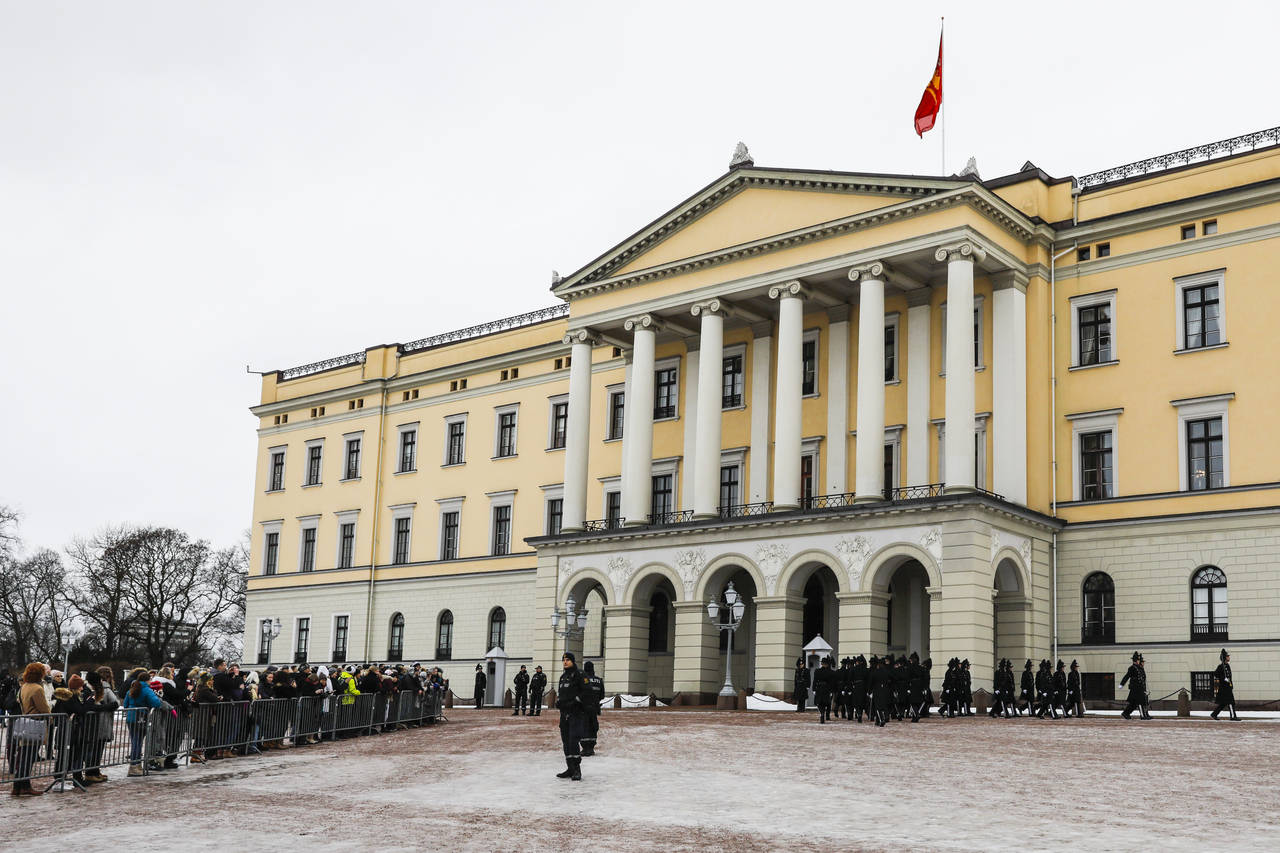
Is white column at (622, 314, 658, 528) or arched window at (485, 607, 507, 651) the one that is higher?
white column at (622, 314, 658, 528)

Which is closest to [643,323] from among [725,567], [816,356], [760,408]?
[760,408]

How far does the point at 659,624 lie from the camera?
4741 cm

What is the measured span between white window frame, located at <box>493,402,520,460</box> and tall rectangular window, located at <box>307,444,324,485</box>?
37.7 ft

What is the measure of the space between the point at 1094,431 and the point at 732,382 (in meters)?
12.5

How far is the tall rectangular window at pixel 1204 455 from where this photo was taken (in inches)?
1458

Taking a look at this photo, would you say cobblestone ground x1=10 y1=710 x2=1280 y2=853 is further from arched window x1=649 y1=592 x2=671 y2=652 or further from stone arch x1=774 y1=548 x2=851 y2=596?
arched window x1=649 y1=592 x2=671 y2=652

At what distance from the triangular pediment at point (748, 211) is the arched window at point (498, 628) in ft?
46.4

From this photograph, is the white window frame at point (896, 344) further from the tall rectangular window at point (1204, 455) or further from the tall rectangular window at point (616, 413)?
the tall rectangular window at point (616, 413)

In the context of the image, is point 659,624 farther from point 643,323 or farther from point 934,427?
point 934,427

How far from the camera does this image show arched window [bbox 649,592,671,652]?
155ft

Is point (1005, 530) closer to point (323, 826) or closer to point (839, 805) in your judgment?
point (839, 805)

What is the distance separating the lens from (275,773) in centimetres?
2053

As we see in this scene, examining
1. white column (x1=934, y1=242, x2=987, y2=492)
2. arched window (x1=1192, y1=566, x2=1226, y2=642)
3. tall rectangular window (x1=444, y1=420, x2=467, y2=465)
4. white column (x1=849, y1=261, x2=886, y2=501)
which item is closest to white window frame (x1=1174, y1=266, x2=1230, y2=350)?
white column (x1=934, y1=242, x2=987, y2=492)

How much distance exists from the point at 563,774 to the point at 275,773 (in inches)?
184
